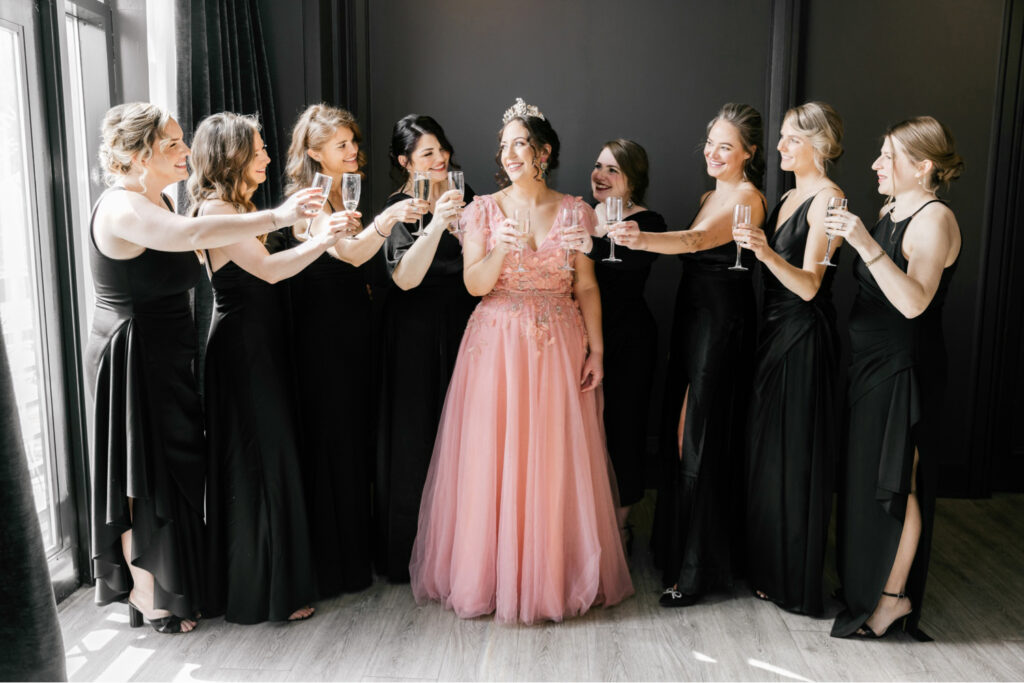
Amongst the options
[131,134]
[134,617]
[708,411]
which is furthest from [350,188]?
[134,617]

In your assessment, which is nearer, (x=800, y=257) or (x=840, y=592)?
(x=800, y=257)

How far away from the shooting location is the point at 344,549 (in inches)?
125

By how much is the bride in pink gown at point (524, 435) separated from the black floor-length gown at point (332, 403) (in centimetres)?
35

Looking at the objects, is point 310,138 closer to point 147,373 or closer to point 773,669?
point 147,373

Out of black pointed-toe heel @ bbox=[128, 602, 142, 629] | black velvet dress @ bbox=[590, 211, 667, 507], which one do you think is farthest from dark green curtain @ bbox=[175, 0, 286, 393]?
black velvet dress @ bbox=[590, 211, 667, 507]

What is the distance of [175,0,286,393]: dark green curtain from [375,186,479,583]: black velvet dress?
0.77m

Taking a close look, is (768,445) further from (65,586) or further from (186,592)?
(65,586)

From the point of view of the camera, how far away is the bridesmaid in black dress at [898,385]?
8.98ft

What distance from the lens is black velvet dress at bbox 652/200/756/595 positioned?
3.13 m

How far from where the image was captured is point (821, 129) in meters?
2.93

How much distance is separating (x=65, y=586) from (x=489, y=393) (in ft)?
5.67

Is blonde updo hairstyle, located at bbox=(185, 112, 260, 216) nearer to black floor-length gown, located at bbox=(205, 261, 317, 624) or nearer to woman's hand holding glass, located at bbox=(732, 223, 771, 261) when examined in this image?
black floor-length gown, located at bbox=(205, 261, 317, 624)

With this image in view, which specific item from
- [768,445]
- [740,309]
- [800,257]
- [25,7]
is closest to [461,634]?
[768,445]

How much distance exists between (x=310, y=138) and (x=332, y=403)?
987 mm
